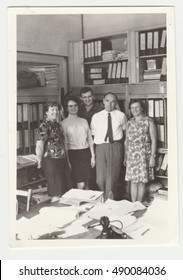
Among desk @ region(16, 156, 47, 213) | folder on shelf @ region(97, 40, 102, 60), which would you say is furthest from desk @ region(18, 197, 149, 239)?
folder on shelf @ region(97, 40, 102, 60)

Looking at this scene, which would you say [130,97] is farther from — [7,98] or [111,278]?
[111,278]

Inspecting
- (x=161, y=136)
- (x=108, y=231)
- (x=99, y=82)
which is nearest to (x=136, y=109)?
(x=161, y=136)

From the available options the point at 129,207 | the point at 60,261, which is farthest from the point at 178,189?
the point at 60,261

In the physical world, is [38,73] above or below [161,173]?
above

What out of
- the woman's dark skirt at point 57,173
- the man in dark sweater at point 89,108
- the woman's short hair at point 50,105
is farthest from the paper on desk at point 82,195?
the woman's short hair at point 50,105

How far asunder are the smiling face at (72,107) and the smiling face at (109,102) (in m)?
0.20

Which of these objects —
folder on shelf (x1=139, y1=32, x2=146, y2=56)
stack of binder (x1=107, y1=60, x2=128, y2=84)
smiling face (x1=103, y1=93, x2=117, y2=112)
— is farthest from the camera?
stack of binder (x1=107, y1=60, x2=128, y2=84)

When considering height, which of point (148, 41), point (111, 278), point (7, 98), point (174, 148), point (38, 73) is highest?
point (148, 41)

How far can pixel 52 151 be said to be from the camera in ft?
7.43

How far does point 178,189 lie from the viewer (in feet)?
6.28

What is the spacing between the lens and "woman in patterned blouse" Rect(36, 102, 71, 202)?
225 cm

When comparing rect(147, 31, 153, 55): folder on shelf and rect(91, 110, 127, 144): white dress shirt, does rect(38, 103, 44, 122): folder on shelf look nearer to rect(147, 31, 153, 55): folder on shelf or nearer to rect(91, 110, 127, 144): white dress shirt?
rect(91, 110, 127, 144): white dress shirt

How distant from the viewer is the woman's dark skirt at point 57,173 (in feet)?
7.30

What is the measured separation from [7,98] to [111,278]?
1.07 metres
